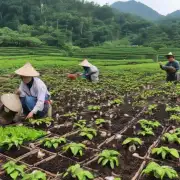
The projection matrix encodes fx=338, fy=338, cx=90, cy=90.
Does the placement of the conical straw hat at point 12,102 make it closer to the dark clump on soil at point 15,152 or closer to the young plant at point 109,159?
the dark clump on soil at point 15,152

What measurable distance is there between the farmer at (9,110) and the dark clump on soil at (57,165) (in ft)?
7.75

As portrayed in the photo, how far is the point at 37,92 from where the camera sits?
6934mm

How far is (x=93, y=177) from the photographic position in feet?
13.0

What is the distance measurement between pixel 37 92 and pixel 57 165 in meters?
2.75

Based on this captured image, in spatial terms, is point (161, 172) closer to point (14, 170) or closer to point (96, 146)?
point (96, 146)

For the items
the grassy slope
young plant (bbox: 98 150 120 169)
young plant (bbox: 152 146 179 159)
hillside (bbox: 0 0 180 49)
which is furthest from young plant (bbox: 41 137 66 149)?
hillside (bbox: 0 0 180 49)

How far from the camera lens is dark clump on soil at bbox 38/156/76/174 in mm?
4295

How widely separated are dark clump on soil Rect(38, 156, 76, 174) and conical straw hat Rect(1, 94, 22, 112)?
2.36 metres

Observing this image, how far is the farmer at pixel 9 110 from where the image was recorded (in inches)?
263

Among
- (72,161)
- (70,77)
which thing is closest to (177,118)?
(72,161)

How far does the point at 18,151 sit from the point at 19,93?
2.27 metres

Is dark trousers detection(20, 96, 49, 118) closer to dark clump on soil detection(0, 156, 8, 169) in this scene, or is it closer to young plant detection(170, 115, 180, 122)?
dark clump on soil detection(0, 156, 8, 169)

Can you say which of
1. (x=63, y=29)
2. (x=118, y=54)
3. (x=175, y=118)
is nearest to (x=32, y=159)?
(x=175, y=118)

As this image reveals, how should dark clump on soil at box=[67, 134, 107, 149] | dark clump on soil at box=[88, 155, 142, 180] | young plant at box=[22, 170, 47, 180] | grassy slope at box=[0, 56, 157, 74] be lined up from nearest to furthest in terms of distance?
young plant at box=[22, 170, 47, 180]
dark clump on soil at box=[88, 155, 142, 180]
dark clump on soil at box=[67, 134, 107, 149]
grassy slope at box=[0, 56, 157, 74]
